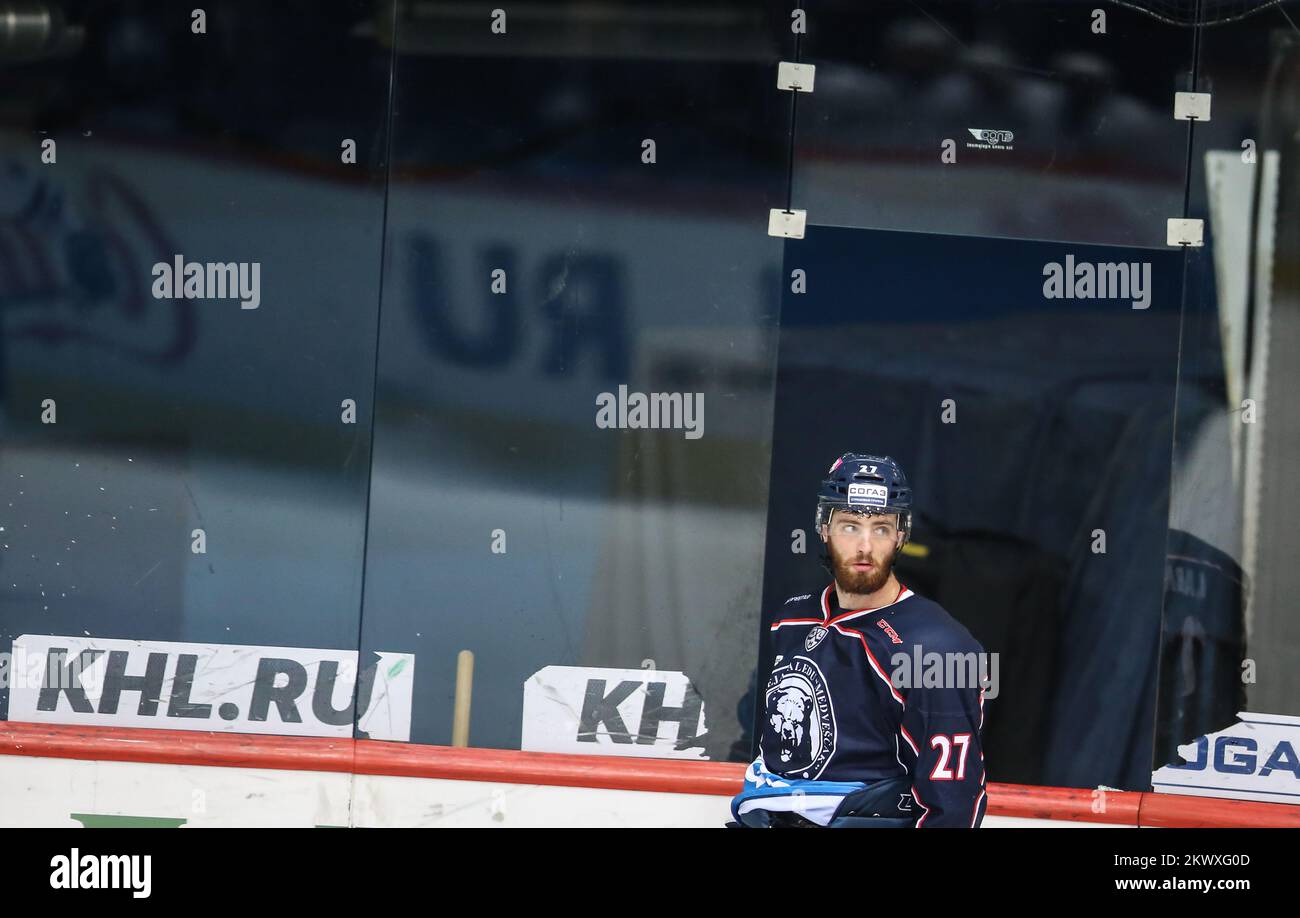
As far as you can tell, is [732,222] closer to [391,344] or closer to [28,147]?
[391,344]

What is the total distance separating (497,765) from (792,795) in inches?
62.1

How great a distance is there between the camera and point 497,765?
16.9 ft

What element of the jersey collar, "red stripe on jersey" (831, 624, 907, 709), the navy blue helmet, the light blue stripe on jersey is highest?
the navy blue helmet

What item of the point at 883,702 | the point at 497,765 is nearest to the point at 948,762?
the point at 883,702

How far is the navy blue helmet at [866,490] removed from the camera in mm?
3992

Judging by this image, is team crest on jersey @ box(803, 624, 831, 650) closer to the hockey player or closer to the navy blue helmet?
the hockey player

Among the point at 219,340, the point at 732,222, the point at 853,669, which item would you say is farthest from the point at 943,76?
the point at 219,340

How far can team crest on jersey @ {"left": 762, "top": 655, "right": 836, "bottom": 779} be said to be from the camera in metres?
3.86

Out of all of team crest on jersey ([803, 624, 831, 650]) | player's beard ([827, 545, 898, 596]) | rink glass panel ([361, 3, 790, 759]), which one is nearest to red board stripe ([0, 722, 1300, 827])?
rink glass panel ([361, 3, 790, 759])

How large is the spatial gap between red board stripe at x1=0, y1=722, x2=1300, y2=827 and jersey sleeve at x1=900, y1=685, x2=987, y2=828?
58.0 inches

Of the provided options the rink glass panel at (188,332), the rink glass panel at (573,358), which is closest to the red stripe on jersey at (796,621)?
the rink glass panel at (573,358)

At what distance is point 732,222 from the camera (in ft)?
17.2
